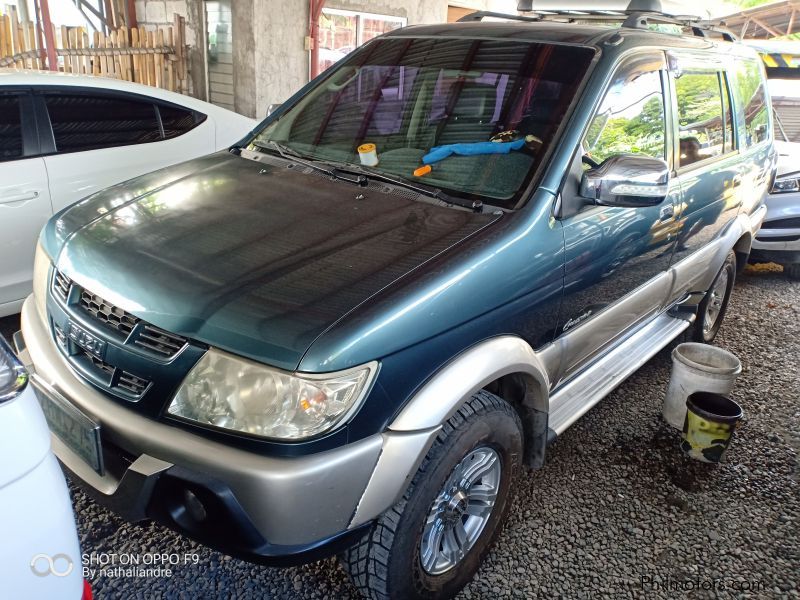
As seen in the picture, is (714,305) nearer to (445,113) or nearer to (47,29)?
(445,113)

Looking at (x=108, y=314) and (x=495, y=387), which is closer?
(x=108, y=314)

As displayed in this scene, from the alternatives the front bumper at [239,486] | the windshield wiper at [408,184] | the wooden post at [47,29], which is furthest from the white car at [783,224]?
the wooden post at [47,29]

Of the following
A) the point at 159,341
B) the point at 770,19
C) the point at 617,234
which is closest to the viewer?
the point at 159,341

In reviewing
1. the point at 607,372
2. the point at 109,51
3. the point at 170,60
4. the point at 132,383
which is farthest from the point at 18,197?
the point at 170,60

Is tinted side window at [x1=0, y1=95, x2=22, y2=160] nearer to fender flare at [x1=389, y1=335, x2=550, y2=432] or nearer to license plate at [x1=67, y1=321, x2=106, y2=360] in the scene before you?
license plate at [x1=67, y1=321, x2=106, y2=360]

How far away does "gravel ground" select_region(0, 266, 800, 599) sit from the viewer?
2400mm

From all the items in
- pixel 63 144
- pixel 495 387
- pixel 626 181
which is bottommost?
pixel 495 387

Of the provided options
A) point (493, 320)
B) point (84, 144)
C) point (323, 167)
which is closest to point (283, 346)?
point (493, 320)

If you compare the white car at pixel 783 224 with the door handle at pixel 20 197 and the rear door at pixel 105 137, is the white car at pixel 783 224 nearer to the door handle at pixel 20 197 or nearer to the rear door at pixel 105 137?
the rear door at pixel 105 137

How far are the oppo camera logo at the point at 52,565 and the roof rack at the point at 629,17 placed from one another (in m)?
3.01

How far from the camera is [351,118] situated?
296cm

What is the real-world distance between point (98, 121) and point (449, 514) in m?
3.26

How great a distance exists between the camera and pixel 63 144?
386 cm

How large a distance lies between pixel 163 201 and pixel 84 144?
1.89 m
